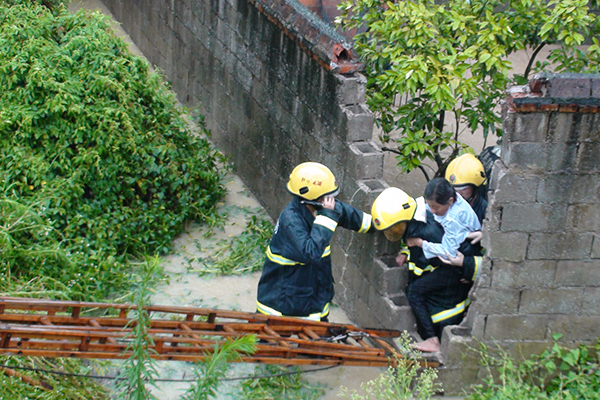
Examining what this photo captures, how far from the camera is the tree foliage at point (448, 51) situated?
235 inches

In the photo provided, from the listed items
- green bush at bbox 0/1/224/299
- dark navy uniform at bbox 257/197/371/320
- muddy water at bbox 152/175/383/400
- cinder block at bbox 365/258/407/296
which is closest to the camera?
dark navy uniform at bbox 257/197/371/320

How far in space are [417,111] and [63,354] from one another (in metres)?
4.11

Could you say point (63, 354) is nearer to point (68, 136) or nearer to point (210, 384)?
point (210, 384)

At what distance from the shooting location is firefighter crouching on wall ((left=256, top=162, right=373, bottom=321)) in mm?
4848

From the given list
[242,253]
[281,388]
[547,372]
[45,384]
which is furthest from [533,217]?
[45,384]

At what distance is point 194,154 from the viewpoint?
25.8ft

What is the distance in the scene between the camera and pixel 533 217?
4633mm

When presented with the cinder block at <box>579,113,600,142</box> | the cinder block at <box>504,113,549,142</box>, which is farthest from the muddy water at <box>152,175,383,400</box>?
the cinder block at <box>579,113,600,142</box>

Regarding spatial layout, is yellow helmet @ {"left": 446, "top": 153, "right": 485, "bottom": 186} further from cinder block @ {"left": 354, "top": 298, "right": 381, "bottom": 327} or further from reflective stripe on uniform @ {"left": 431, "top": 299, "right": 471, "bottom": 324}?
cinder block @ {"left": 354, "top": 298, "right": 381, "bottom": 327}

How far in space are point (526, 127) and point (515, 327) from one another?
154 centimetres

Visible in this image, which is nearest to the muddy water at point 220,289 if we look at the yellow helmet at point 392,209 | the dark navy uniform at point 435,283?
the dark navy uniform at point 435,283

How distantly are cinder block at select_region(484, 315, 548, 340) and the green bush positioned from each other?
339 cm

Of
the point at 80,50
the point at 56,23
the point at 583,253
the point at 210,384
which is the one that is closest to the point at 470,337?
the point at 583,253

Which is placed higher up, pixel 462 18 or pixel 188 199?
pixel 462 18
